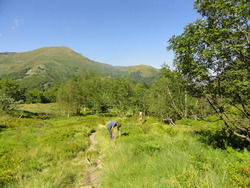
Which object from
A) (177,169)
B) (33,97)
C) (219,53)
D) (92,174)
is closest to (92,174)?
(92,174)

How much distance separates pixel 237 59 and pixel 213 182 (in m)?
4.07

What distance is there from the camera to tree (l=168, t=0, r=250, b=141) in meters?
4.22

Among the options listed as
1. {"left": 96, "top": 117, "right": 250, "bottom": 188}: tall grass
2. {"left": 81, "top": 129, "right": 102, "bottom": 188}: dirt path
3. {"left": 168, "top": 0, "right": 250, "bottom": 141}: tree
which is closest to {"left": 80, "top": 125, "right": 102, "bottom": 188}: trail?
{"left": 81, "top": 129, "right": 102, "bottom": 188}: dirt path

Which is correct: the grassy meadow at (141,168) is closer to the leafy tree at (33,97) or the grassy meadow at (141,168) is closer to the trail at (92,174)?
the trail at (92,174)

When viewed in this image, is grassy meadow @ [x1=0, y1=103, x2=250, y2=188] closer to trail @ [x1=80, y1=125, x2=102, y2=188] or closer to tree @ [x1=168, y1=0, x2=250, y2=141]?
trail @ [x1=80, y1=125, x2=102, y2=188]

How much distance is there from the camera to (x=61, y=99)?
43.9 meters

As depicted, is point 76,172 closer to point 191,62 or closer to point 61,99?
point 191,62

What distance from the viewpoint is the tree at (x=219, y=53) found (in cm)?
422

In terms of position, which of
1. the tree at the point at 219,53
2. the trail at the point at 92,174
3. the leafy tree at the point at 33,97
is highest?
the tree at the point at 219,53

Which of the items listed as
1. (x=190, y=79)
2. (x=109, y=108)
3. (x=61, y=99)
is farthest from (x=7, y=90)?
(x=190, y=79)

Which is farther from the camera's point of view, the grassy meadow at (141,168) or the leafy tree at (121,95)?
the leafy tree at (121,95)

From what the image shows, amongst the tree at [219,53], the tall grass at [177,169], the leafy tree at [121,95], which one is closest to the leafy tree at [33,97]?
the leafy tree at [121,95]

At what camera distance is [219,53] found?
4332 mm

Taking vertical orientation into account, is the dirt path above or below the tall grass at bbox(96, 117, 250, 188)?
below
